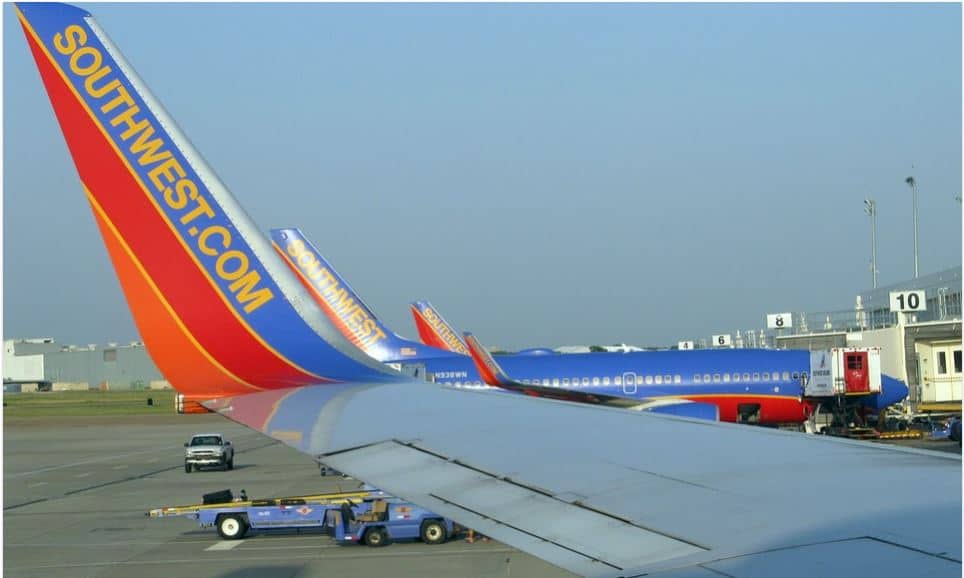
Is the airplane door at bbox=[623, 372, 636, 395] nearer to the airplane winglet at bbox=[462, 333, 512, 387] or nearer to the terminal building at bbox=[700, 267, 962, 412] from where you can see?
the airplane winglet at bbox=[462, 333, 512, 387]

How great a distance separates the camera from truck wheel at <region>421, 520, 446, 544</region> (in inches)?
859

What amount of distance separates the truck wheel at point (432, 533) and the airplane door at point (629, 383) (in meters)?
12.8

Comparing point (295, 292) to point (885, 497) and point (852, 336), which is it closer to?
point (885, 497)

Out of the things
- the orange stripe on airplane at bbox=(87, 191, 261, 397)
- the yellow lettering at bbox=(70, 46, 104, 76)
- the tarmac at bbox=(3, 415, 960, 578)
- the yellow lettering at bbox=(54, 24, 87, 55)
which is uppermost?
the yellow lettering at bbox=(54, 24, 87, 55)

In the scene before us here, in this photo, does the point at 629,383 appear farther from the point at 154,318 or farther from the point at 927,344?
the point at 154,318

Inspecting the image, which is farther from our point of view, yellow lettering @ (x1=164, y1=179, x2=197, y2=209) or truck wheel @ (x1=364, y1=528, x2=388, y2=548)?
truck wheel @ (x1=364, y1=528, x2=388, y2=548)

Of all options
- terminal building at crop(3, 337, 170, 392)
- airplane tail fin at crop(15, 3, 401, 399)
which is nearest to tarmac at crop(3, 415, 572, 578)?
airplane tail fin at crop(15, 3, 401, 399)

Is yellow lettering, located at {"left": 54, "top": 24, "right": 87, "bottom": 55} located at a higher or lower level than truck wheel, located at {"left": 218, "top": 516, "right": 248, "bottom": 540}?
higher

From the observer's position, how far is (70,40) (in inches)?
262

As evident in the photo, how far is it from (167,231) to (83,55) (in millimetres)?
1203

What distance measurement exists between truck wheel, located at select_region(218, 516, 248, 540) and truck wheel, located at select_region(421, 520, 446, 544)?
14.2 feet

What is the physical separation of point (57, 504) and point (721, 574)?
32.4m

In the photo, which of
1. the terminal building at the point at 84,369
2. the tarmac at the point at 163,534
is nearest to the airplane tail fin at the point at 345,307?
the tarmac at the point at 163,534

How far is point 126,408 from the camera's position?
101m
